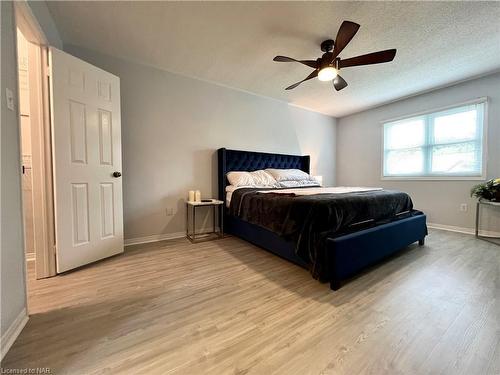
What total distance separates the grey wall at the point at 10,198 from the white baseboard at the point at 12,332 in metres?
0.03

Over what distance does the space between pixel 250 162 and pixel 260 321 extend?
106 inches

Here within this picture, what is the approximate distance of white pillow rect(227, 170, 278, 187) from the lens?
10.5 ft

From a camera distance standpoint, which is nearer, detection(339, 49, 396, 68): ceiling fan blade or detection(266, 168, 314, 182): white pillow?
detection(339, 49, 396, 68): ceiling fan blade

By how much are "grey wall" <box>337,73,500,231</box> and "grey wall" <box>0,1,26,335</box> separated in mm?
5200

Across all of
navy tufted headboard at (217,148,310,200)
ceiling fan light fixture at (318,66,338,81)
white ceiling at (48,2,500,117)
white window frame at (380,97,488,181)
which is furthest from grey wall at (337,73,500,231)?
ceiling fan light fixture at (318,66,338,81)

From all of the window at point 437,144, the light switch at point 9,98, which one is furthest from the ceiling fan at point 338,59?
the window at point 437,144

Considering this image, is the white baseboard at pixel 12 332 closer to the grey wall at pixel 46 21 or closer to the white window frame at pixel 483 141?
the grey wall at pixel 46 21

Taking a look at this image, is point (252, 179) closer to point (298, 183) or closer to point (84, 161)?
point (298, 183)

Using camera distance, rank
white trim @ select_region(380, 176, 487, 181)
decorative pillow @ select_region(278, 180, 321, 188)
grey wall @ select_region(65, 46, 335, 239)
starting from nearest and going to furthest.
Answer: grey wall @ select_region(65, 46, 335, 239)
white trim @ select_region(380, 176, 487, 181)
decorative pillow @ select_region(278, 180, 321, 188)

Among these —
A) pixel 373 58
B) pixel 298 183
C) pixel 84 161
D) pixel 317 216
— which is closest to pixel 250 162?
pixel 298 183

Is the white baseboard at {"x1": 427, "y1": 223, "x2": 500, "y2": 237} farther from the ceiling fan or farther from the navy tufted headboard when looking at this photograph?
the ceiling fan

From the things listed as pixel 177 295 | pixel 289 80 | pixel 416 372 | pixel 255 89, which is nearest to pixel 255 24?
pixel 289 80

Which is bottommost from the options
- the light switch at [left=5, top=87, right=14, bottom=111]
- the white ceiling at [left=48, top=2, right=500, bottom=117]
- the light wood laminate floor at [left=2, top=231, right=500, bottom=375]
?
the light wood laminate floor at [left=2, top=231, right=500, bottom=375]

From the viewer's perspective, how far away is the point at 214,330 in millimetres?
1188
